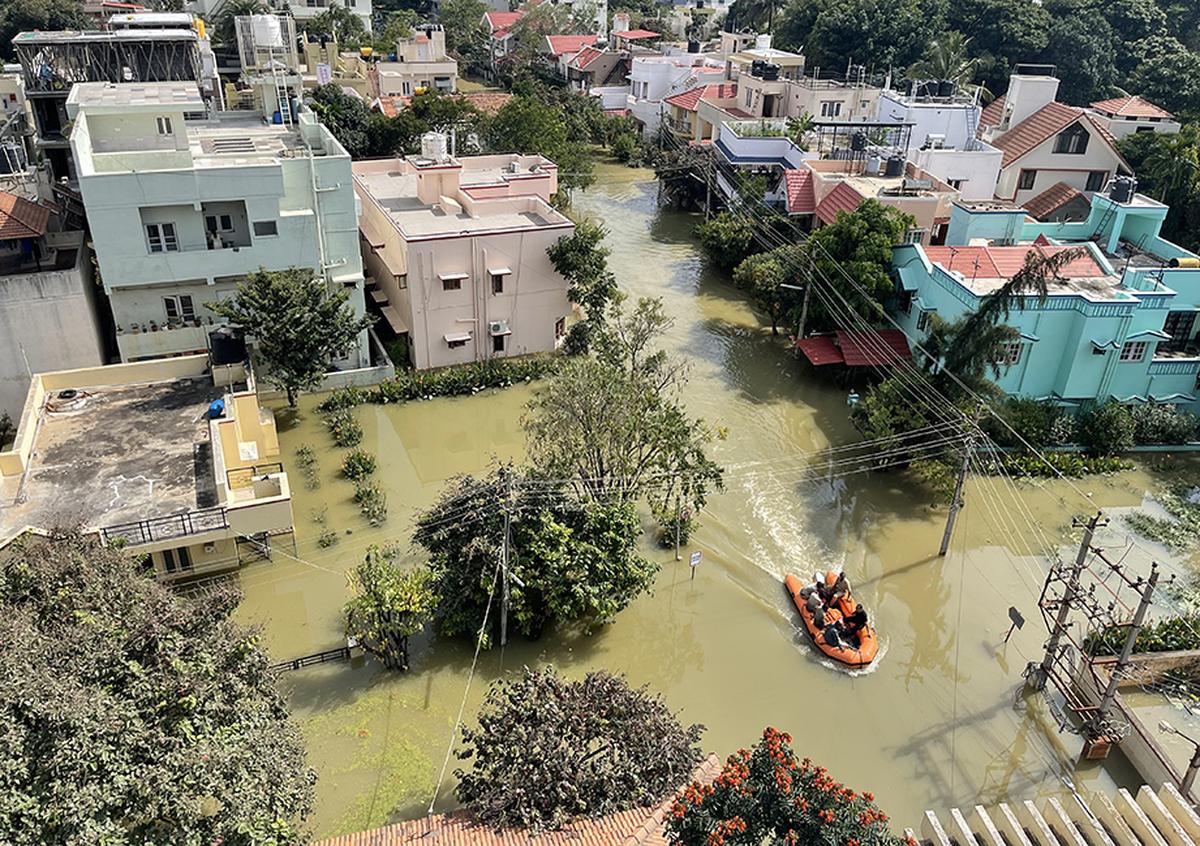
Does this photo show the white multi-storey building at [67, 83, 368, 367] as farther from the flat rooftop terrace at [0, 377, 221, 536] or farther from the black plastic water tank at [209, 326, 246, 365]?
the flat rooftop terrace at [0, 377, 221, 536]

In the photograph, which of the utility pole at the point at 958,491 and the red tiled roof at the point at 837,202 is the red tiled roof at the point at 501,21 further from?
the utility pole at the point at 958,491

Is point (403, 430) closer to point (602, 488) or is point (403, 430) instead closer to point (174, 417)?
point (174, 417)

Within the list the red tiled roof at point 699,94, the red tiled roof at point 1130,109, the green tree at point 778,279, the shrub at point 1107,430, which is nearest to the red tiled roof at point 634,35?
the red tiled roof at point 699,94

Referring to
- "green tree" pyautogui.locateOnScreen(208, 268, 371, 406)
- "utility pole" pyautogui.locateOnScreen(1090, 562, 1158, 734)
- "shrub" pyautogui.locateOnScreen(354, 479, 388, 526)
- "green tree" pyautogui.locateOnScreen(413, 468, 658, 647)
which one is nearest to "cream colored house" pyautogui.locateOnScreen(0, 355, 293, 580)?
"green tree" pyautogui.locateOnScreen(208, 268, 371, 406)

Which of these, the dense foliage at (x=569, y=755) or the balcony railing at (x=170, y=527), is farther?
the balcony railing at (x=170, y=527)

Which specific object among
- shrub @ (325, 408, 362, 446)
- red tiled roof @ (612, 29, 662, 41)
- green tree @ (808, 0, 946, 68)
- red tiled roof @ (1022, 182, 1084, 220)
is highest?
green tree @ (808, 0, 946, 68)
